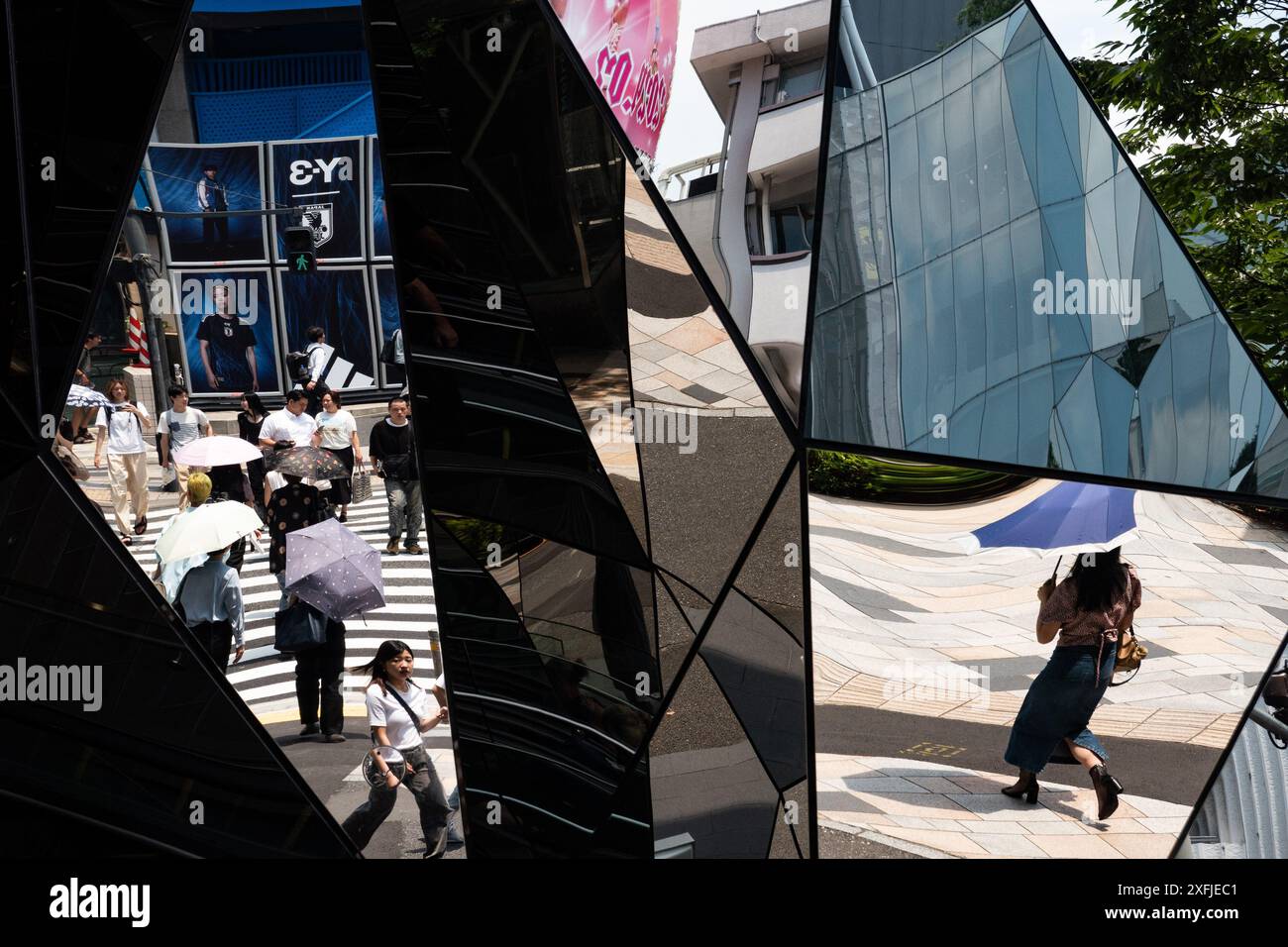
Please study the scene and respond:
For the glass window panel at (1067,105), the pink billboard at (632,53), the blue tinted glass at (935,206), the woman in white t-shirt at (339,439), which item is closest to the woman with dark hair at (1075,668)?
the blue tinted glass at (935,206)

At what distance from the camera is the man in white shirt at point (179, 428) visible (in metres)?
5.32

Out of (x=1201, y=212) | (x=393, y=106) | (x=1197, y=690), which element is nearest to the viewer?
(x=393, y=106)

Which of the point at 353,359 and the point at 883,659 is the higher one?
the point at 353,359

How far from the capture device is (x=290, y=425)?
543 centimetres

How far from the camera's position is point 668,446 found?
535 centimetres

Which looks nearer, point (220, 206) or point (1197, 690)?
point (220, 206)

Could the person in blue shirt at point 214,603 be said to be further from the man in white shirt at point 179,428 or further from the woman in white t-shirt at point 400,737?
the woman in white t-shirt at point 400,737

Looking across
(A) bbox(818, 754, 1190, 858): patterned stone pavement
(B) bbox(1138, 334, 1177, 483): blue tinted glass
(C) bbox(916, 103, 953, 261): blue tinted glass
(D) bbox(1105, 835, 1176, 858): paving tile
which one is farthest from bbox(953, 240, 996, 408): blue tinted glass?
(D) bbox(1105, 835, 1176, 858): paving tile

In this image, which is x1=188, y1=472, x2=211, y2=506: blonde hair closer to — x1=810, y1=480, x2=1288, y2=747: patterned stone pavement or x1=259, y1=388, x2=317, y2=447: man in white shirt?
x1=259, y1=388, x2=317, y2=447: man in white shirt

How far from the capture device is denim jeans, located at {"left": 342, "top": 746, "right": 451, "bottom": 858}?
551cm

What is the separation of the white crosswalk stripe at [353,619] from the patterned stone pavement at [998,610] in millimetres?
2142
